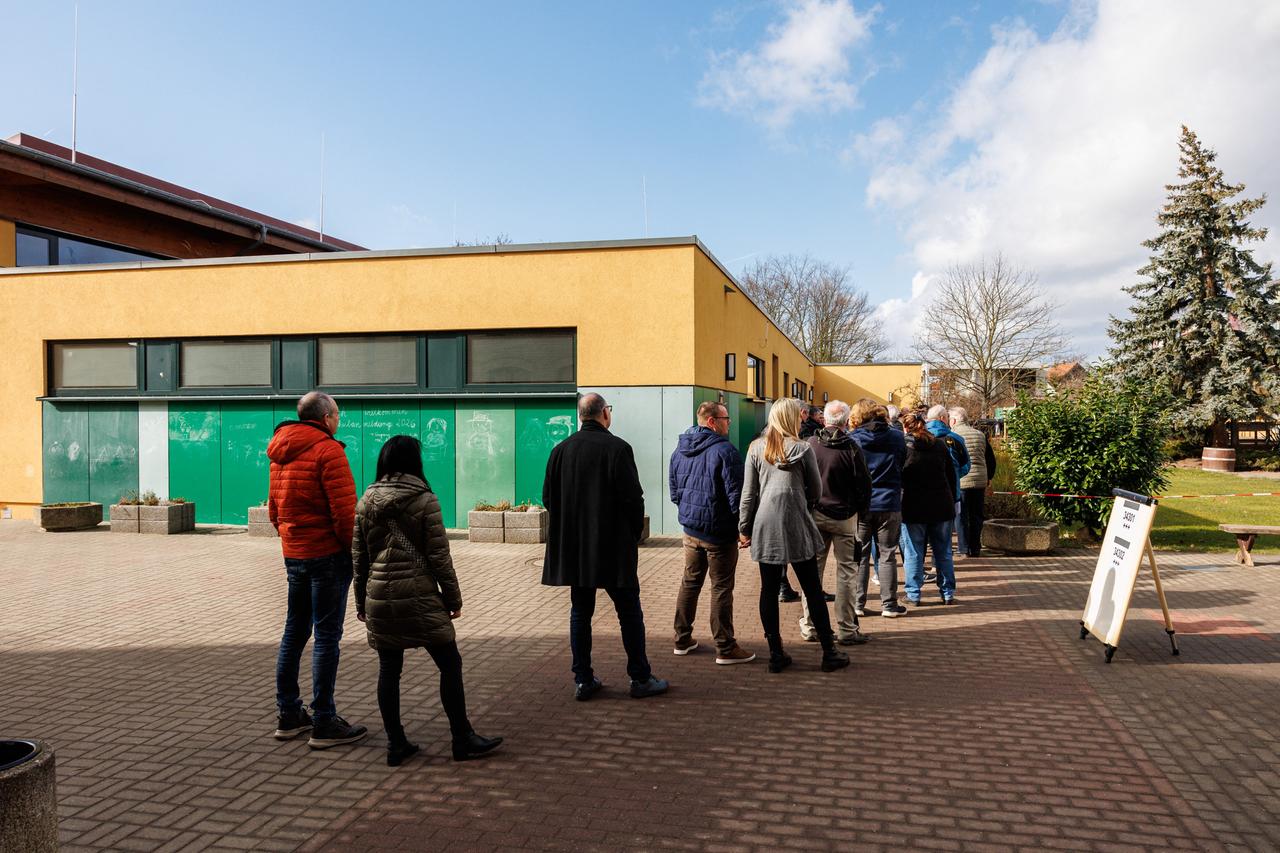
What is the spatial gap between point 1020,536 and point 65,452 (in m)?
14.7

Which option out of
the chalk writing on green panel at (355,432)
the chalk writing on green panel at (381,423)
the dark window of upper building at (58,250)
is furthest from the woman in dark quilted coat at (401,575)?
the dark window of upper building at (58,250)

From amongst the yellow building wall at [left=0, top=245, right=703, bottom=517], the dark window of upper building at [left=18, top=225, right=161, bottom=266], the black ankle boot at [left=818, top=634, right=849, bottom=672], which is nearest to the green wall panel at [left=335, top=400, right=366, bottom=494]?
the yellow building wall at [left=0, top=245, right=703, bottom=517]

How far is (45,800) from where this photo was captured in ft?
9.04

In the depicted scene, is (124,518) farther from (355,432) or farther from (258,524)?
(355,432)

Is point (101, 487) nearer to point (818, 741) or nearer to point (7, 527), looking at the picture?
point (7, 527)

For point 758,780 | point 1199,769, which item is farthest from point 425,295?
point 1199,769

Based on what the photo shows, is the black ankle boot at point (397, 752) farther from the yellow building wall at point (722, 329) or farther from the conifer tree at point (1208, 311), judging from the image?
the conifer tree at point (1208, 311)

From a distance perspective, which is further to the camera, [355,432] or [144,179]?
[144,179]

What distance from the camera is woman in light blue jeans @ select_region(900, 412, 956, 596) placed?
301 inches

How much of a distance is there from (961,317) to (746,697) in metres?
30.7

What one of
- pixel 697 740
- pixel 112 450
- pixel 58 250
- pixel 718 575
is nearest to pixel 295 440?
pixel 697 740

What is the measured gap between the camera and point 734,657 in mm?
5973

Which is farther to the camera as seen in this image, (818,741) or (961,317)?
(961,317)

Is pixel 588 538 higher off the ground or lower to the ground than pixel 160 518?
higher
